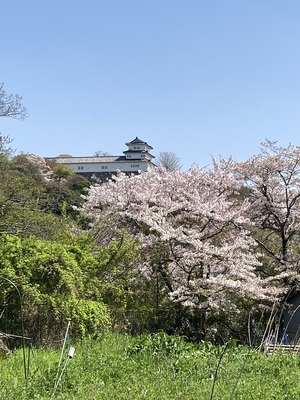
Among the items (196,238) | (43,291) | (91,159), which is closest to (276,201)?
(196,238)

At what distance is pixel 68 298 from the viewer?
23.9ft

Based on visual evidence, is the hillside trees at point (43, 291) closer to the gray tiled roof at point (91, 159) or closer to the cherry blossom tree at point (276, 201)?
the cherry blossom tree at point (276, 201)

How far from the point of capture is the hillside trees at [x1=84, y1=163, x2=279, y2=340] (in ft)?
33.5

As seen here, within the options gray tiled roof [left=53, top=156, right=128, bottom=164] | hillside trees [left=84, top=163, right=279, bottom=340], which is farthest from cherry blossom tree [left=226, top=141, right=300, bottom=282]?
gray tiled roof [left=53, top=156, right=128, bottom=164]

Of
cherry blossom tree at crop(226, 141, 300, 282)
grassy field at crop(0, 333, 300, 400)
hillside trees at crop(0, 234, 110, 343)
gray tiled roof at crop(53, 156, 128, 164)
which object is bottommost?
grassy field at crop(0, 333, 300, 400)

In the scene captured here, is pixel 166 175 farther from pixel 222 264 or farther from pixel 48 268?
pixel 48 268

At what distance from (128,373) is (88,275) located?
12.0 ft

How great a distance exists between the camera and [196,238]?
1052 centimetres

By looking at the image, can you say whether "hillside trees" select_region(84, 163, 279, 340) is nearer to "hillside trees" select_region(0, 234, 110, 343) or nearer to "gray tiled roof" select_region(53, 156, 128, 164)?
"hillside trees" select_region(0, 234, 110, 343)

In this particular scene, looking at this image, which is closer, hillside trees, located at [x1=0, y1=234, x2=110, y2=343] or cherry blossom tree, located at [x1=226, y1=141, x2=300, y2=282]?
hillside trees, located at [x1=0, y1=234, x2=110, y2=343]

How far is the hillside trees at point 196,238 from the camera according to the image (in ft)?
33.5

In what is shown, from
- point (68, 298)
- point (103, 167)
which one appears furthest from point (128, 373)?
point (103, 167)

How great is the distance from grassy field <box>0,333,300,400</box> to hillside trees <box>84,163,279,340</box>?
3.42 meters

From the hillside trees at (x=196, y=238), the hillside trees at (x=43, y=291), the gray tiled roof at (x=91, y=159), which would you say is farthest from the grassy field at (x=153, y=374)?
the gray tiled roof at (x=91, y=159)
